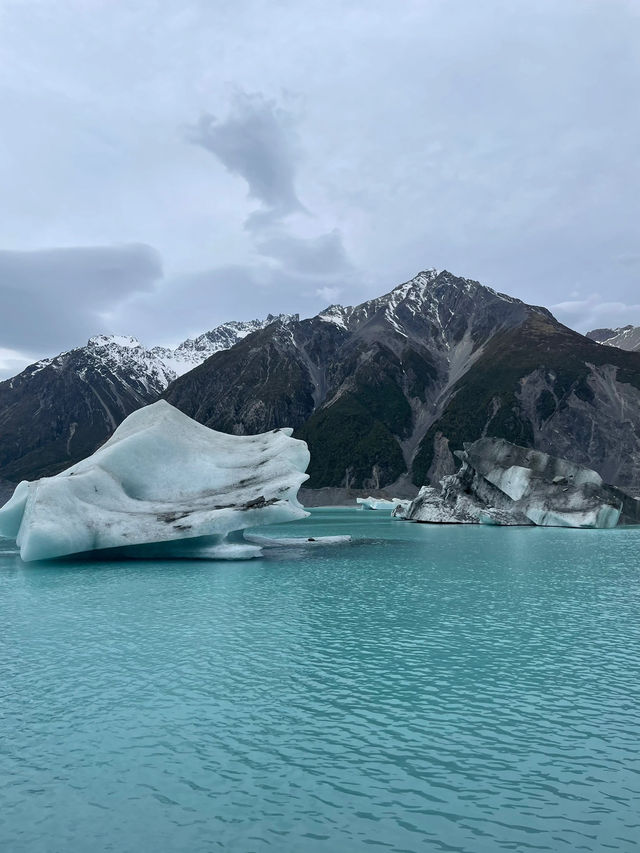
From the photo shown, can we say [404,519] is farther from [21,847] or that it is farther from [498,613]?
[21,847]

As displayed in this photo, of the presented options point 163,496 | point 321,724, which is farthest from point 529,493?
point 321,724

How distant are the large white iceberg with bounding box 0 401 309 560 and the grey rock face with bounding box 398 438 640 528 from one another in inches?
1555

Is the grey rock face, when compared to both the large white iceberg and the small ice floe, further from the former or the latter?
the large white iceberg

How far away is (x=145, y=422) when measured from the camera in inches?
2233

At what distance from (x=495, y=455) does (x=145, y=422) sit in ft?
167

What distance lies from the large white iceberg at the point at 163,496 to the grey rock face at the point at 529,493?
39.5m

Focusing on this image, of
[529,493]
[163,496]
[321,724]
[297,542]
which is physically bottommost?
[321,724]

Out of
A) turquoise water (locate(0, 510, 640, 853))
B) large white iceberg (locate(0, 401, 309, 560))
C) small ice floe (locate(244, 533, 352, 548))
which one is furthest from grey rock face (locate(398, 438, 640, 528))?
turquoise water (locate(0, 510, 640, 853))

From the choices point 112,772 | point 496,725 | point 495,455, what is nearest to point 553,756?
point 496,725

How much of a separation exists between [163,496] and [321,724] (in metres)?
37.4

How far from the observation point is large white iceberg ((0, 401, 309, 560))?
137ft

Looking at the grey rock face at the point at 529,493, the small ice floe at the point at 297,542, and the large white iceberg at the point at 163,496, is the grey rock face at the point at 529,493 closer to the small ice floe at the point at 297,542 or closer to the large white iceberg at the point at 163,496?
the small ice floe at the point at 297,542

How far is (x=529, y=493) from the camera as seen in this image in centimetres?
8406

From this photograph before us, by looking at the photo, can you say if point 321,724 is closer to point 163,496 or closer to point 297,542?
point 163,496
